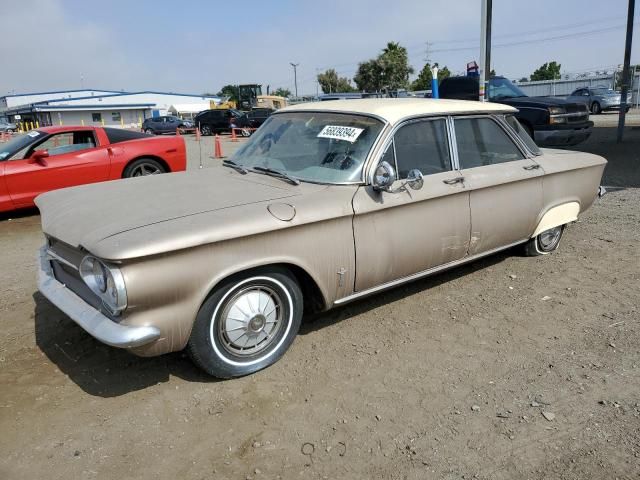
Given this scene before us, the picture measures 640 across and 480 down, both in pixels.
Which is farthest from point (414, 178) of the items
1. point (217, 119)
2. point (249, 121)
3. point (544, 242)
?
point (217, 119)

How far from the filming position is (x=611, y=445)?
8.64ft

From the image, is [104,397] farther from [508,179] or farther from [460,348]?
[508,179]

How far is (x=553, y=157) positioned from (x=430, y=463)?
139 inches

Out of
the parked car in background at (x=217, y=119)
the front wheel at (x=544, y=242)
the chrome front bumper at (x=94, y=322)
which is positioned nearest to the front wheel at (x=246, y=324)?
the chrome front bumper at (x=94, y=322)

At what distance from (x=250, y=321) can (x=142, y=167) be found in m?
5.86

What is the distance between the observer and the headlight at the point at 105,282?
8.74 feet

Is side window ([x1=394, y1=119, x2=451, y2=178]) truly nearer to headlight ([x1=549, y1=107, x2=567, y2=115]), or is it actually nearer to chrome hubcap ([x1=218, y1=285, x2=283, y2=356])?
chrome hubcap ([x1=218, y1=285, x2=283, y2=356])

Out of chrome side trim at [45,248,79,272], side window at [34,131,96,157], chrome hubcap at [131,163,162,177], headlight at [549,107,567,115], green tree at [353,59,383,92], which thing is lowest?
chrome side trim at [45,248,79,272]

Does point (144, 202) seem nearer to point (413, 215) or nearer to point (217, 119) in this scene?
point (413, 215)

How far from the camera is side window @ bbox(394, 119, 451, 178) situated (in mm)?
3854

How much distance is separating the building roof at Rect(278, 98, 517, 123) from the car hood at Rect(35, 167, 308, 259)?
2.62ft

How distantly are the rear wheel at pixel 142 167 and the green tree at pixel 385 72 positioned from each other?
174 ft

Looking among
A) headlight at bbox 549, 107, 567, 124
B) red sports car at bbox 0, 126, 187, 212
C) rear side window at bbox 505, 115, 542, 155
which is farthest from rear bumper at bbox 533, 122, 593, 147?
red sports car at bbox 0, 126, 187, 212

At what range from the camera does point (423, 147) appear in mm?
4031
